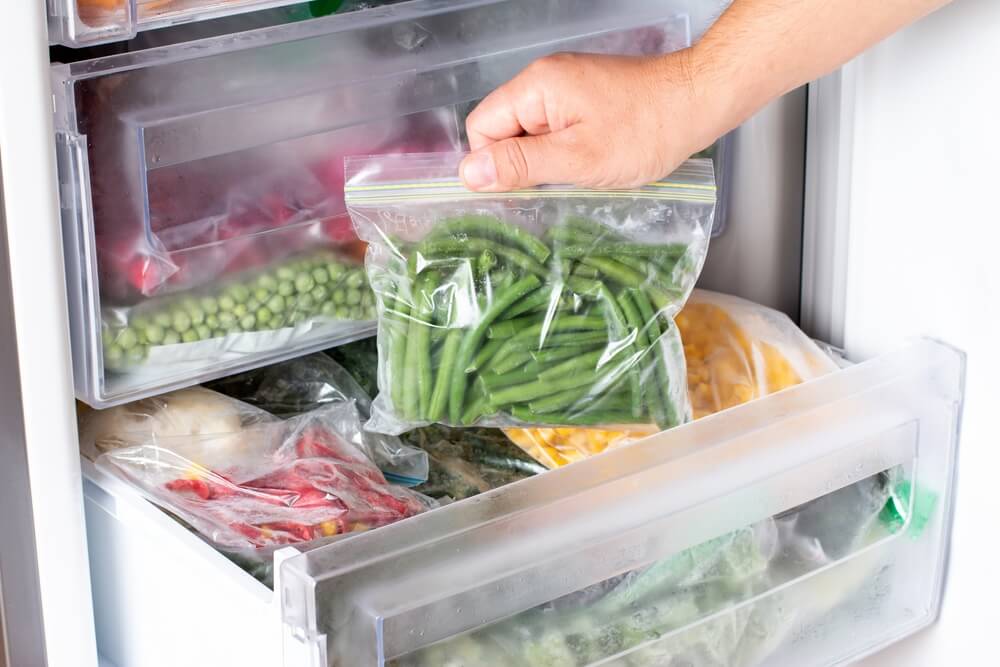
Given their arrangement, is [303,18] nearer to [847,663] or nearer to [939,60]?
[939,60]

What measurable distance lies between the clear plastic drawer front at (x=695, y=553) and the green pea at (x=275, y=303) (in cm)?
24

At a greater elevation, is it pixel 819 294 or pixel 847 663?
pixel 819 294

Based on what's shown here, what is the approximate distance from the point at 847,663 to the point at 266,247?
0.56m

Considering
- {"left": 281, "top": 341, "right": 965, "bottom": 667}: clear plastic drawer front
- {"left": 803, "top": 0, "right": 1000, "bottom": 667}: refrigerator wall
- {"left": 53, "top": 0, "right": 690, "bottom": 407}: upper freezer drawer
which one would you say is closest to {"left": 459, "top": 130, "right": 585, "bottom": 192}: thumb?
{"left": 53, "top": 0, "right": 690, "bottom": 407}: upper freezer drawer

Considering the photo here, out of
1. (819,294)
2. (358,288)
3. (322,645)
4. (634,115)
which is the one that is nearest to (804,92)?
(819,294)

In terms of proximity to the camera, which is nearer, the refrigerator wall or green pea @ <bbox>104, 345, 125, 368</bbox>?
green pea @ <bbox>104, 345, 125, 368</bbox>

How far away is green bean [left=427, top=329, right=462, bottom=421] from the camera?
2.82 feet

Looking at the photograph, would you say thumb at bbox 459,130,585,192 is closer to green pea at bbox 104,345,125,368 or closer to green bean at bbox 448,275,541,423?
green bean at bbox 448,275,541,423

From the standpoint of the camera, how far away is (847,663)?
94cm

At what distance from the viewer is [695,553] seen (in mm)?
847

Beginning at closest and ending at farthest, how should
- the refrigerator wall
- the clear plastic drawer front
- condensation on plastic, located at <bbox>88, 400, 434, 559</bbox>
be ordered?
the clear plastic drawer front, condensation on plastic, located at <bbox>88, 400, 434, 559</bbox>, the refrigerator wall

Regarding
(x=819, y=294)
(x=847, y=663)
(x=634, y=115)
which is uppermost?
(x=634, y=115)

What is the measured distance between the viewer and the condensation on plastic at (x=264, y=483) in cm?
81

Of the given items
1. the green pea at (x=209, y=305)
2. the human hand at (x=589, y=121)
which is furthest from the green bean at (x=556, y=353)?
the green pea at (x=209, y=305)
